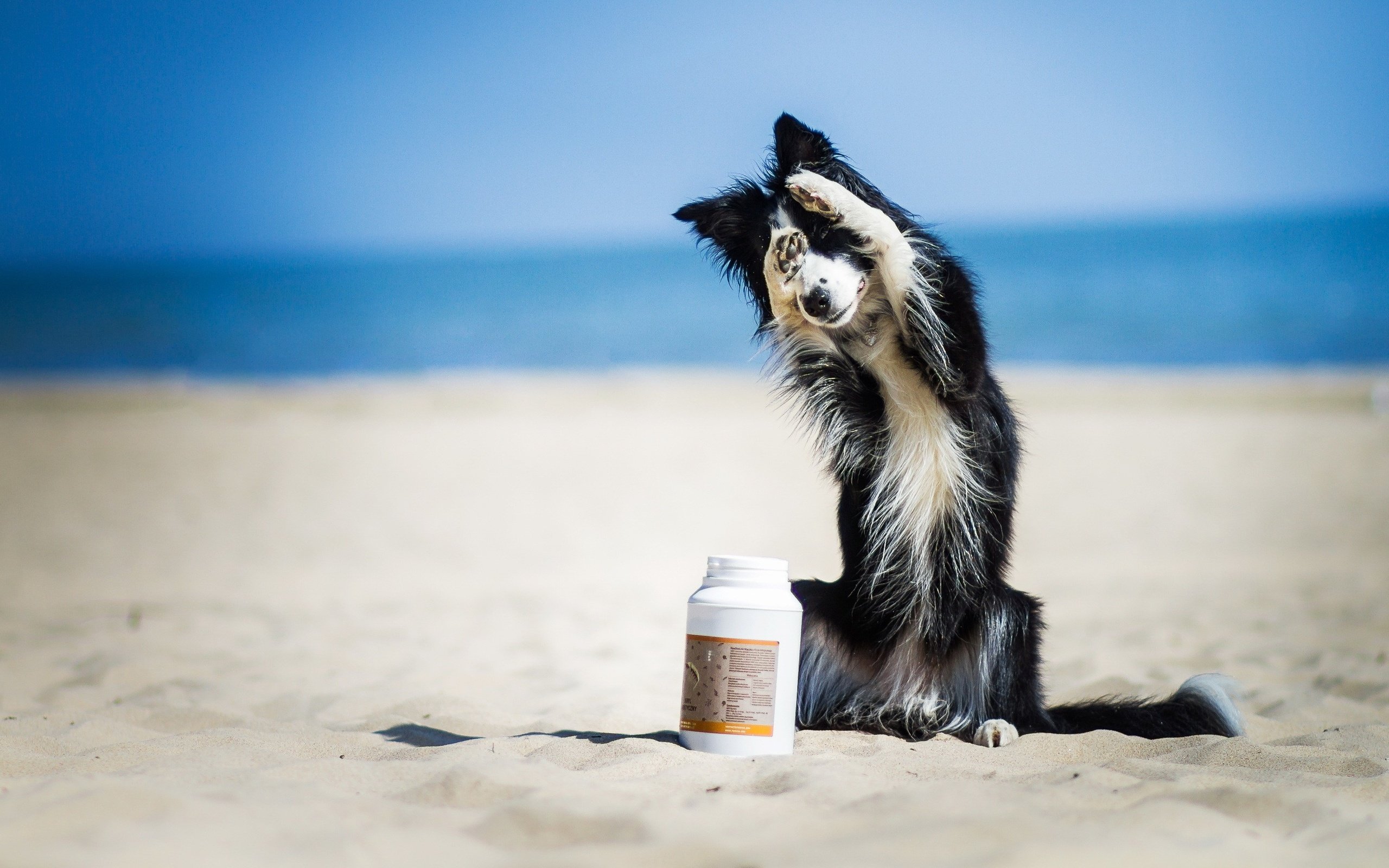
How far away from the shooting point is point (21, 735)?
2.93m

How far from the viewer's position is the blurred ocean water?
19438 mm

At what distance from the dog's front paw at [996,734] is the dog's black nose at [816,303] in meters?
1.16

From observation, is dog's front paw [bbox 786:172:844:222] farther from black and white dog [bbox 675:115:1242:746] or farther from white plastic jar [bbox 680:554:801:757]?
white plastic jar [bbox 680:554:801:757]

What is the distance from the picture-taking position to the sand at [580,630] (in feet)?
6.35

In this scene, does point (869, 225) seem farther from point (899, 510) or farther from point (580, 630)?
point (580, 630)

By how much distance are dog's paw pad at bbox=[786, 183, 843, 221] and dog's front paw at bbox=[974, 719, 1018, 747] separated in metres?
1.39

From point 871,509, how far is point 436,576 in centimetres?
450

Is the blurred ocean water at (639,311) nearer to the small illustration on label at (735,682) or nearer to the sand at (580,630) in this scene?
the sand at (580,630)

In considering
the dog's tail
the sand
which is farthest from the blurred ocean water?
the dog's tail

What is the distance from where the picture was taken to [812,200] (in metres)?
2.90

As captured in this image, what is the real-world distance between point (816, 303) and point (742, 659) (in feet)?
3.16

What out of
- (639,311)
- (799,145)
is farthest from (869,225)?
(639,311)

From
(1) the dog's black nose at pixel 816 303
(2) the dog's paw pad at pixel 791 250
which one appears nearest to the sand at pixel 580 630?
(1) the dog's black nose at pixel 816 303

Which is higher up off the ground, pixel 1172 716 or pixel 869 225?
pixel 869 225
